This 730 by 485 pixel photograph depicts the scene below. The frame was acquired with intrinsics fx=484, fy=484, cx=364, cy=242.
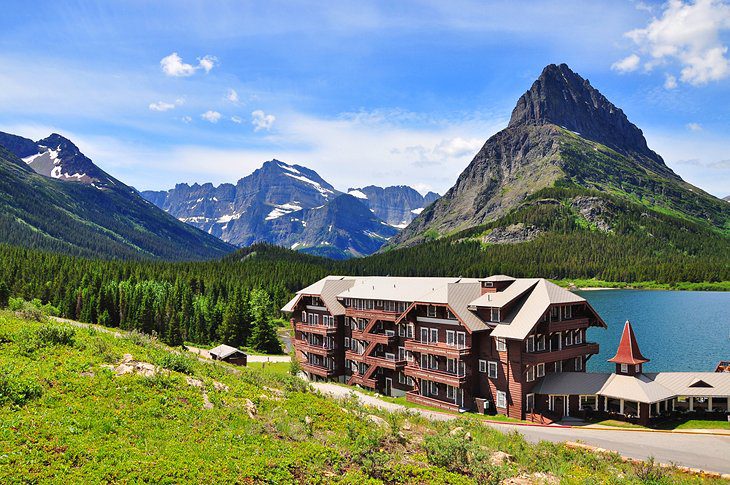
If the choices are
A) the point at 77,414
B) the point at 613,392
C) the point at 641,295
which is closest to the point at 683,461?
the point at 613,392

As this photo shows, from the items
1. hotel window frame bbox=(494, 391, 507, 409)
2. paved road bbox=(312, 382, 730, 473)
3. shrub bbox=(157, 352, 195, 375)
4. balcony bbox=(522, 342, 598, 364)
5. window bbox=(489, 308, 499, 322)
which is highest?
window bbox=(489, 308, 499, 322)

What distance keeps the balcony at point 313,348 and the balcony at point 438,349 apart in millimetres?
16421

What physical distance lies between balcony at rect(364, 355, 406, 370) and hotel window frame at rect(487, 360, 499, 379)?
38.4ft

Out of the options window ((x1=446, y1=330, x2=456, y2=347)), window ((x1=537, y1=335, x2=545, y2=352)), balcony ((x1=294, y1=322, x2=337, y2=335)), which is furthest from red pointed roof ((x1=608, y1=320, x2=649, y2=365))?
balcony ((x1=294, y1=322, x2=337, y2=335))

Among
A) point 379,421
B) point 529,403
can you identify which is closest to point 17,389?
point 379,421

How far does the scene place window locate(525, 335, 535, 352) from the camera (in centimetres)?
4911

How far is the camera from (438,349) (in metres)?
53.1

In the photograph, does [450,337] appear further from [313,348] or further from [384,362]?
[313,348]

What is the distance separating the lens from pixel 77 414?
1953 cm

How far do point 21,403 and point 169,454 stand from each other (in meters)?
6.96

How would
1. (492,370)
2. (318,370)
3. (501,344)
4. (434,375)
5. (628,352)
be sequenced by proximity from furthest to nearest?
(318,370), (434,375), (492,370), (501,344), (628,352)

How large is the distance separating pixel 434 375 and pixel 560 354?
13539 millimetres

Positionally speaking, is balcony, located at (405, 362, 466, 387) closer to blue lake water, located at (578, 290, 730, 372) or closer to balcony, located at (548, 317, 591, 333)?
balcony, located at (548, 317, 591, 333)

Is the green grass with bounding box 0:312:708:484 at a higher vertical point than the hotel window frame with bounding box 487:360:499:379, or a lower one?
higher
